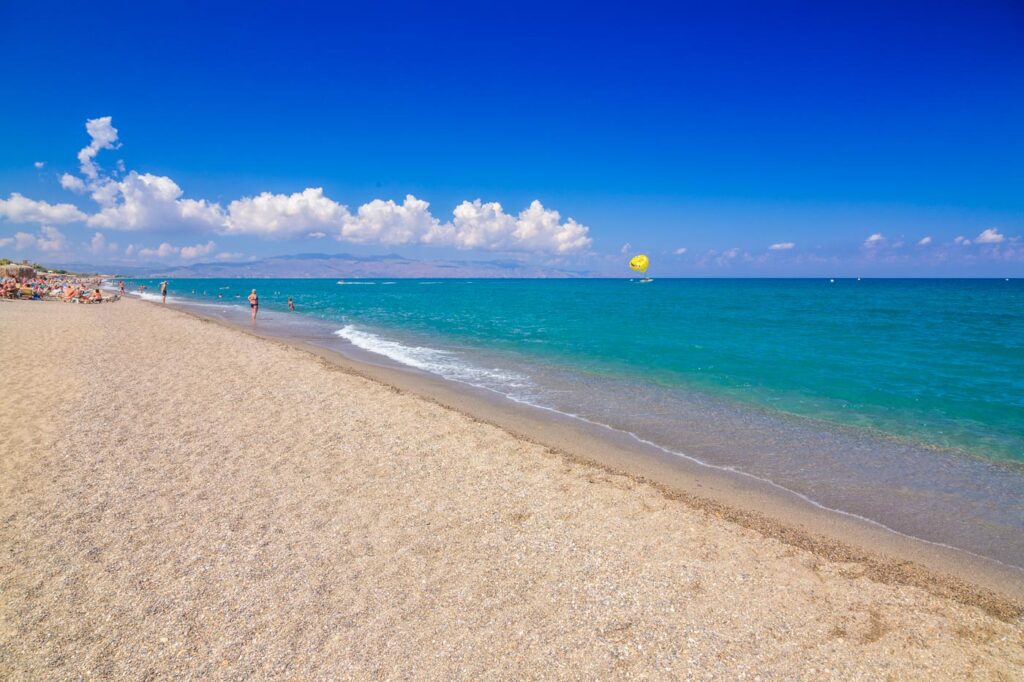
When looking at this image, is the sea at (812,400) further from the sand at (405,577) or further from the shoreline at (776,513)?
the sand at (405,577)

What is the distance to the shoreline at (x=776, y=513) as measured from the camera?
572 centimetres

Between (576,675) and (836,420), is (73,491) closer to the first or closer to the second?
(576,675)

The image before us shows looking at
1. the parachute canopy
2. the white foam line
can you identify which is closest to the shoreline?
the white foam line

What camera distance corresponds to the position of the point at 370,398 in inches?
497

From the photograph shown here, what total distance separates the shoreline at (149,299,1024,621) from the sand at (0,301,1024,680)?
255 mm

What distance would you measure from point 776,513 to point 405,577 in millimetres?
5382

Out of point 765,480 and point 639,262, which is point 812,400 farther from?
point 639,262

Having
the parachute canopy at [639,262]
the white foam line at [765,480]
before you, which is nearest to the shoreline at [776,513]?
the white foam line at [765,480]

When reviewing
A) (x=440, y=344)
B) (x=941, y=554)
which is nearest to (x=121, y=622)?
(x=941, y=554)

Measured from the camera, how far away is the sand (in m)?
4.22

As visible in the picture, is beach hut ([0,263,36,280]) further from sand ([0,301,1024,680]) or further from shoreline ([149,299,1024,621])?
shoreline ([149,299,1024,621])

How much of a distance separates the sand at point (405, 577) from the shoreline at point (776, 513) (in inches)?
10.0

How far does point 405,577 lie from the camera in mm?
5309

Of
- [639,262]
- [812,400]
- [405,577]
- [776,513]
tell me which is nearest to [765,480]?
[776,513]
